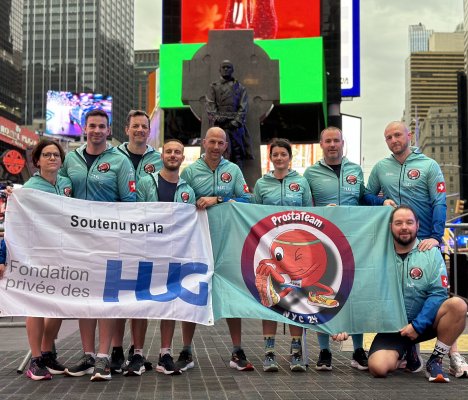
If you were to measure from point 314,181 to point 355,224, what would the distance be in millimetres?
612

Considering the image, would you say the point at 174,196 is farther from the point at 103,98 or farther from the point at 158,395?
the point at 103,98

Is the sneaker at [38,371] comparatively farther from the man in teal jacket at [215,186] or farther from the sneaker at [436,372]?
the sneaker at [436,372]

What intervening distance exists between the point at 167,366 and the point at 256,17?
4342cm

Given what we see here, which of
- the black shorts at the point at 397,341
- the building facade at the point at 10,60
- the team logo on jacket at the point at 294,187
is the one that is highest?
the building facade at the point at 10,60

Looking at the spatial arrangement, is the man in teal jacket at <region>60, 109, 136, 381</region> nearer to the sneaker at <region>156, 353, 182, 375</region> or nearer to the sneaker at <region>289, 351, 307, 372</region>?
the sneaker at <region>156, 353, 182, 375</region>

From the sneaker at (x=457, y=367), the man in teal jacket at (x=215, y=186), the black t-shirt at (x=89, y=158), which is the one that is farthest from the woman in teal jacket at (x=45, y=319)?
the sneaker at (x=457, y=367)

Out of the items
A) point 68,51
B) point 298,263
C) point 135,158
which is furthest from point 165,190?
point 68,51

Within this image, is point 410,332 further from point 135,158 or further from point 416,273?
point 135,158

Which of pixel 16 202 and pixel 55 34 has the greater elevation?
pixel 55 34

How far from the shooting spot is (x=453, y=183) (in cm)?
14988

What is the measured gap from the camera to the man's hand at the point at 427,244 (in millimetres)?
6293

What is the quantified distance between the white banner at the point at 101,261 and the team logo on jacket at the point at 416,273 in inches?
76.9

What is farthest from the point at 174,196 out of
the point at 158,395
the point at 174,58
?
the point at 174,58

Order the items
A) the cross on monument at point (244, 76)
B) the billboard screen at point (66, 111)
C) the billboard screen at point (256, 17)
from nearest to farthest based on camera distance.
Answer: the cross on monument at point (244, 76)
the billboard screen at point (256, 17)
the billboard screen at point (66, 111)
